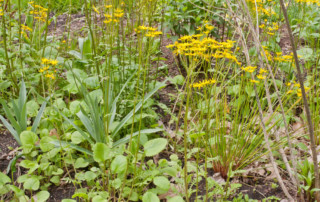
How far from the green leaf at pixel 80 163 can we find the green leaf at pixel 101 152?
0.30 metres

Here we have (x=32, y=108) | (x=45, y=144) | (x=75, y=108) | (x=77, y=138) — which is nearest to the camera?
(x=45, y=144)

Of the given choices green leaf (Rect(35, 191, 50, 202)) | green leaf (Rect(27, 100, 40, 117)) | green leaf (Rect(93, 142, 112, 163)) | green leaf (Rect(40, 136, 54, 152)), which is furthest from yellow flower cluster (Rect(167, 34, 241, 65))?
green leaf (Rect(27, 100, 40, 117))

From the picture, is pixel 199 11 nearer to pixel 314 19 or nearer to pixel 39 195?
pixel 314 19

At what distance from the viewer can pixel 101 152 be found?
1621 millimetres

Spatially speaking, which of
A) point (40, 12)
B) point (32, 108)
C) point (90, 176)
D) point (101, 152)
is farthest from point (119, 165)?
point (40, 12)

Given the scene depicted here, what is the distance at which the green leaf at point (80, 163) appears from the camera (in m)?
1.88

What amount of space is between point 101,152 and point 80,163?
1.17 feet

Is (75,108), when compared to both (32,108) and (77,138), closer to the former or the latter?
(77,138)

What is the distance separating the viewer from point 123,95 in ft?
7.67

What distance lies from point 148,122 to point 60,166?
72 cm

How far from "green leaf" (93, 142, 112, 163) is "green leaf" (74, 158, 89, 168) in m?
0.30

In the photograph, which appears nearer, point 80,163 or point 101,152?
point 101,152

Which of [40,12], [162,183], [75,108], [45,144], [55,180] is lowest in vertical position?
[55,180]

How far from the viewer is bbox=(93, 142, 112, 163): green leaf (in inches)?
63.4
